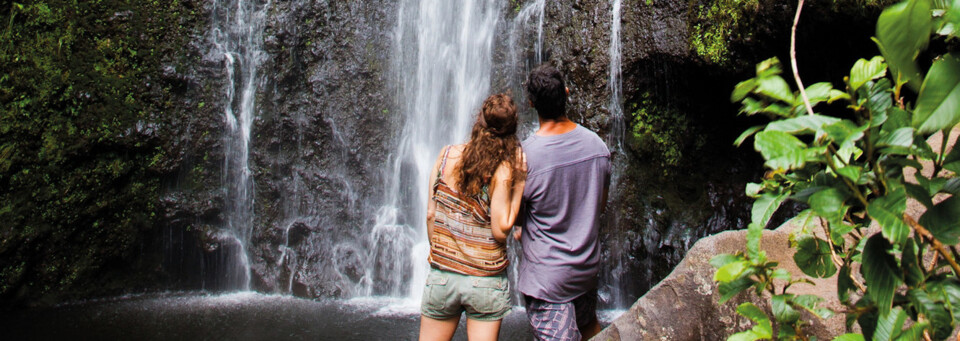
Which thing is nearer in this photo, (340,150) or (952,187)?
(952,187)

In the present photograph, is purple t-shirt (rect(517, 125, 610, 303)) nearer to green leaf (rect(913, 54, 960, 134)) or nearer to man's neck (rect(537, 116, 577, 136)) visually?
man's neck (rect(537, 116, 577, 136))

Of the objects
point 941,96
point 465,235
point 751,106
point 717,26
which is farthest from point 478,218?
point 717,26

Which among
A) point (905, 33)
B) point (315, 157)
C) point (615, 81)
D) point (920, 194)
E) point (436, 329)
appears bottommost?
point (436, 329)

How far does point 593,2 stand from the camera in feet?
21.1

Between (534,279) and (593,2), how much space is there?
4.58 meters

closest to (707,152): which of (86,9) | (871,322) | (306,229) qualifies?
(306,229)

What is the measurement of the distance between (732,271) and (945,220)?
1.11 ft

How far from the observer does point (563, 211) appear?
2537mm

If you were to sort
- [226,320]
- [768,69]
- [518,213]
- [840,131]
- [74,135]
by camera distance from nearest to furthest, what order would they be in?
[840,131] < [768,69] < [518,213] < [226,320] < [74,135]

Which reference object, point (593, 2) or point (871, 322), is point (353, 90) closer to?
point (593, 2)

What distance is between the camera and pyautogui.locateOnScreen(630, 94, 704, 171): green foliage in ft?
20.9

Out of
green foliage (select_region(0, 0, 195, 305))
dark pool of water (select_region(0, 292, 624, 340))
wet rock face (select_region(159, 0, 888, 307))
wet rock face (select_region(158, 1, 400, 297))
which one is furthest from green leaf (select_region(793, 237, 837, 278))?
green foliage (select_region(0, 0, 195, 305))

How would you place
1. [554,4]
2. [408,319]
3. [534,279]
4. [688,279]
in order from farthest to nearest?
1. [554,4]
2. [408,319]
3. [688,279]
4. [534,279]

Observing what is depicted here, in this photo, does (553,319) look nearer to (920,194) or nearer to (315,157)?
(920,194)
